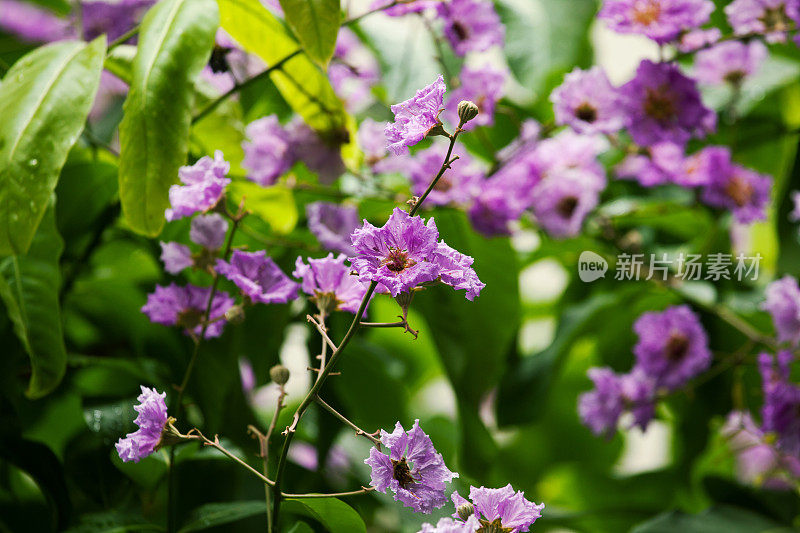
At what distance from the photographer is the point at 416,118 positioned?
12.3 inches

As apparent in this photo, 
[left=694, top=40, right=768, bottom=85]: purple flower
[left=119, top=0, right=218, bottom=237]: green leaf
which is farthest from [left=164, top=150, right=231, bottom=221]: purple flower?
[left=694, top=40, right=768, bottom=85]: purple flower

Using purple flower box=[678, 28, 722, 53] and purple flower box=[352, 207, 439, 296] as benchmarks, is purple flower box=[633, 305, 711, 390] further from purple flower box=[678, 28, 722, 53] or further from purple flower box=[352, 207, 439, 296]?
purple flower box=[352, 207, 439, 296]

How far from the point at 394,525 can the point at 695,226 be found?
43cm

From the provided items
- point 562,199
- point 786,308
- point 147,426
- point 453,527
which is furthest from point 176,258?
point 786,308

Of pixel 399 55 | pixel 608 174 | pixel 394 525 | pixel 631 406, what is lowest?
pixel 394 525

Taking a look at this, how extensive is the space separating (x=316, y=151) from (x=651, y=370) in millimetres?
343

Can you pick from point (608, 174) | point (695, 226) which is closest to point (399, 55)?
point (608, 174)

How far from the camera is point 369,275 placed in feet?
0.95

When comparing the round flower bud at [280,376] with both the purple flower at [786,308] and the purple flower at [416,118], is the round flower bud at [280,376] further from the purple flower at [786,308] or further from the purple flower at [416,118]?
the purple flower at [786,308]

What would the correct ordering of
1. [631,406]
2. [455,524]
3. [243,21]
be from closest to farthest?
[455,524], [243,21], [631,406]

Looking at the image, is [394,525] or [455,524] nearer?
[455,524]

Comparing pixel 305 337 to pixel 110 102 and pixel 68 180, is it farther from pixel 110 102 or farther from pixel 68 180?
pixel 110 102

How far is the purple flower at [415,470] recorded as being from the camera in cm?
31

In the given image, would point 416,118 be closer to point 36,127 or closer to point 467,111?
point 467,111
